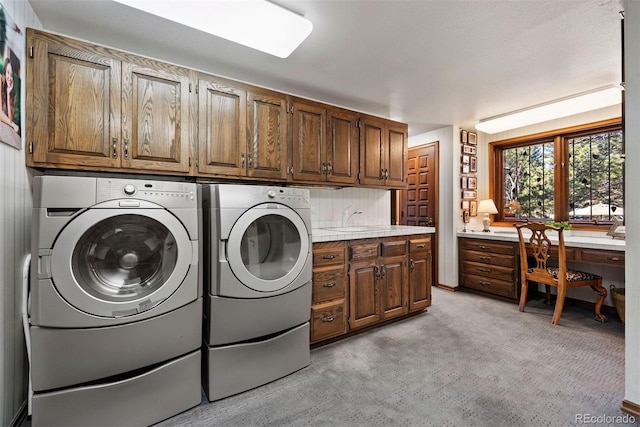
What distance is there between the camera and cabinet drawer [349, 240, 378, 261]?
2506 mm

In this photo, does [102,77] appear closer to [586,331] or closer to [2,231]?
[2,231]

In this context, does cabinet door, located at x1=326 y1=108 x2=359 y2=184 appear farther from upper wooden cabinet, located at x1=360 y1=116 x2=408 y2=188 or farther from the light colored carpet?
the light colored carpet

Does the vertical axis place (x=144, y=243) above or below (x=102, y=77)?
below

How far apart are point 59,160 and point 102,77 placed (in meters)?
0.57

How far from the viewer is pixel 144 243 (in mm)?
1565

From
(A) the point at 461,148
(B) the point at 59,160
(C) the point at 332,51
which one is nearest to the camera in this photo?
(B) the point at 59,160

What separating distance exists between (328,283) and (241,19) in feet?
6.16

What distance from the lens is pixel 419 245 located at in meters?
3.02

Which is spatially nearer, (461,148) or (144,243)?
(144,243)

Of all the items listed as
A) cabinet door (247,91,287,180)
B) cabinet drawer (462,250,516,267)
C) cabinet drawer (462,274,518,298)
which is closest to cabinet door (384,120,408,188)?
cabinet door (247,91,287,180)

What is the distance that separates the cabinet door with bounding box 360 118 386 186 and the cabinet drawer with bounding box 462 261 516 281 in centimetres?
181

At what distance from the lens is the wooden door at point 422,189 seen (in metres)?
4.27

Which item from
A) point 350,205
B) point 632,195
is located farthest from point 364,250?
point 632,195

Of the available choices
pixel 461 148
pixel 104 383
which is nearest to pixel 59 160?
pixel 104 383
